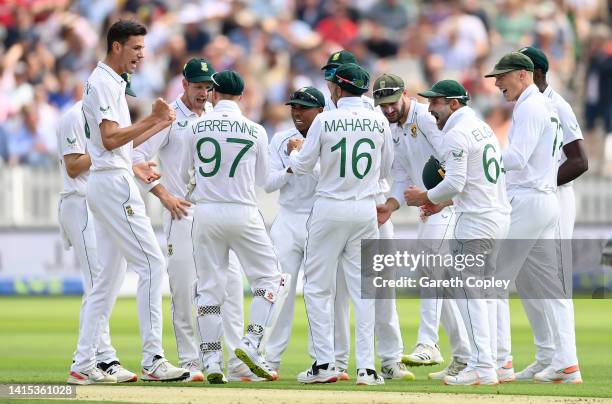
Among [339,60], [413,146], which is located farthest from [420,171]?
[339,60]

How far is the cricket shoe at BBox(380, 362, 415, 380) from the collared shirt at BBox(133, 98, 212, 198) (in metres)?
2.09

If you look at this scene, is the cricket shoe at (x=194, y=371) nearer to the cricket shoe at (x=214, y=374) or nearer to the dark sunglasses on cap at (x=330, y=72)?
the cricket shoe at (x=214, y=374)

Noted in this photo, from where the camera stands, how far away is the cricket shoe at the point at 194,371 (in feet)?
33.9

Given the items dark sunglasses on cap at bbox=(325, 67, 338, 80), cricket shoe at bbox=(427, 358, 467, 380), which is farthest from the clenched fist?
cricket shoe at bbox=(427, 358, 467, 380)

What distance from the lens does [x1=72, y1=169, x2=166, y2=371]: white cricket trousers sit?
9.83 m

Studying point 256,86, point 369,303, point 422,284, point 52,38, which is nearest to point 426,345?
point 422,284

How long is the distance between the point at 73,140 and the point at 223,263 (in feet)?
4.83

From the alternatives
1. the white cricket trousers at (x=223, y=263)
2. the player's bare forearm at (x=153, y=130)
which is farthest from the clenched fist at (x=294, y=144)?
the player's bare forearm at (x=153, y=130)

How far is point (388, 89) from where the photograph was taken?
10.8m

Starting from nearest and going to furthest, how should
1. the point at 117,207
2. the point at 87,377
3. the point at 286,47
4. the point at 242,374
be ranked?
the point at 117,207 → the point at 87,377 → the point at 242,374 → the point at 286,47

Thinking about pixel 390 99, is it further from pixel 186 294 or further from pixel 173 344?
pixel 173 344

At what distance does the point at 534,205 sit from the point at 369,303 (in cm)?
148

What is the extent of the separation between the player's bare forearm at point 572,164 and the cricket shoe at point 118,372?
361cm

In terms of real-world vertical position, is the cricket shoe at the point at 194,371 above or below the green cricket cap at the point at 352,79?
below
